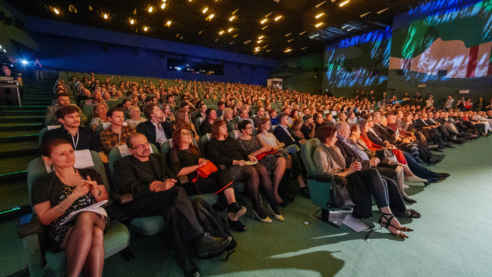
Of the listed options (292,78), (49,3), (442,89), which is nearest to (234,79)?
(292,78)

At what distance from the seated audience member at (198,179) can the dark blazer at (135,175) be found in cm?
16

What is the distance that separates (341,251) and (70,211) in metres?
2.07

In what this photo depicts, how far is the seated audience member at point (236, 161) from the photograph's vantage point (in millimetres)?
2311

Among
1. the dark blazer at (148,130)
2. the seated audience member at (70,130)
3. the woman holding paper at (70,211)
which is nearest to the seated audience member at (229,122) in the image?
the dark blazer at (148,130)

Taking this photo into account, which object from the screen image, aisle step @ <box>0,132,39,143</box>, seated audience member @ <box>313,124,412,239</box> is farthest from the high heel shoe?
the screen image

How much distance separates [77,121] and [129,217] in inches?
53.0

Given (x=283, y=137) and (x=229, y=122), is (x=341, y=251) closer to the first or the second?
(x=283, y=137)

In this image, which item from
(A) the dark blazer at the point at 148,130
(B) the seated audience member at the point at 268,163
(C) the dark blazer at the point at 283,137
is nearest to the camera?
(B) the seated audience member at the point at 268,163

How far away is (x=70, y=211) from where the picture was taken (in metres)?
1.37

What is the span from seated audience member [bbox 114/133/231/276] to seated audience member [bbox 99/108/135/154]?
3.12 ft

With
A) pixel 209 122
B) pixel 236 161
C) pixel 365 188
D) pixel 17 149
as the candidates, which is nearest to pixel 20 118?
pixel 17 149

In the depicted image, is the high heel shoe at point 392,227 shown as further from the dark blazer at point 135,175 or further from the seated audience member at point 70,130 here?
the seated audience member at point 70,130

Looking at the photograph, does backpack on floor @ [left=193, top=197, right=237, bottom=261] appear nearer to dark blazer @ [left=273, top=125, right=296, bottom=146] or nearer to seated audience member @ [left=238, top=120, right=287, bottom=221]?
seated audience member @ [left=238, top=120, right=287, bottom=221]

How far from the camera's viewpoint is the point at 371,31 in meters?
15.0
